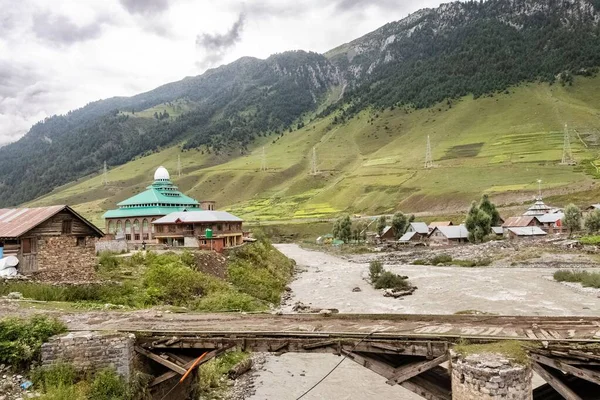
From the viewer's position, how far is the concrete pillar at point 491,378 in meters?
11.7

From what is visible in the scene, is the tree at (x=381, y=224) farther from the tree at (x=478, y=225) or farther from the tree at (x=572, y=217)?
the tree at (x=572, y=217)

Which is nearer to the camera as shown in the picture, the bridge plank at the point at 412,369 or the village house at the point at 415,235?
the bridge plank at the point at 412,369

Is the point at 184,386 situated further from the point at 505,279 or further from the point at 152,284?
the point at 505,279

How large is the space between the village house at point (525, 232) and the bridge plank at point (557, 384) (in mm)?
86029

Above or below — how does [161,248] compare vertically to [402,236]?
above

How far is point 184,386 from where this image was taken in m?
19.0

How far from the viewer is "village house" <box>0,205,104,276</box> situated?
27.9m

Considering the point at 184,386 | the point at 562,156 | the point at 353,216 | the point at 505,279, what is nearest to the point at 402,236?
the point at 353,216

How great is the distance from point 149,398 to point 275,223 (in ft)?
392

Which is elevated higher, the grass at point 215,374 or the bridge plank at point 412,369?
the bridge plank at point 412,369

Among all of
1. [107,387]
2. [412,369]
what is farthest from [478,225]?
[107,387]

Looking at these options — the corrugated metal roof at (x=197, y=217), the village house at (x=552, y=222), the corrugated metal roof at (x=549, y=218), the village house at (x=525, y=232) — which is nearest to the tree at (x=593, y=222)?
the village house at (x=552, y=222)

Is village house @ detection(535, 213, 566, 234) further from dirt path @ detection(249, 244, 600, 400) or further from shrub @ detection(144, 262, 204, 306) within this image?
shrub @ detection(144, 262, 204, 306)

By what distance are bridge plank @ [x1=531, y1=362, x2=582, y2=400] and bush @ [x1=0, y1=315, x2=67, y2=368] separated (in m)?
16.2
